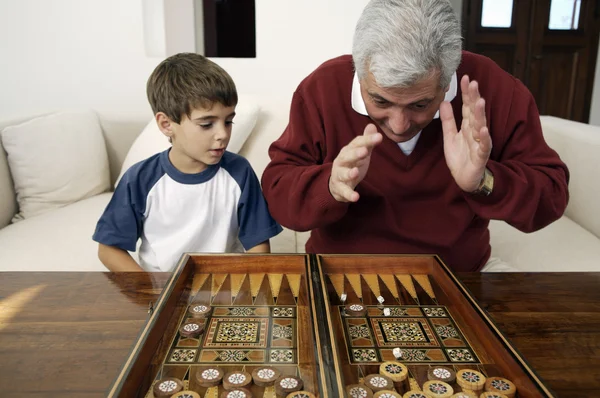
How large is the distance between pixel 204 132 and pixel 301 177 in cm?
31

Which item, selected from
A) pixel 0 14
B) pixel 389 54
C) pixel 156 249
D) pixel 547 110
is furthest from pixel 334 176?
pixel 547 110

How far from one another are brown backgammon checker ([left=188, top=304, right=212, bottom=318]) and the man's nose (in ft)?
1.88

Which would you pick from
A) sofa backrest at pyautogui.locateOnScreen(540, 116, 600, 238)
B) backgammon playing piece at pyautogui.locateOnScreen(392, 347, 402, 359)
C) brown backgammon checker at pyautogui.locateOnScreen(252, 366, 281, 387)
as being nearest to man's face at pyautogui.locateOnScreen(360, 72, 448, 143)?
backgammon playing piece at pyautogui.locateOnScreen(392, 347, 402, 359)

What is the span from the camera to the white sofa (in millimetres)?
1829

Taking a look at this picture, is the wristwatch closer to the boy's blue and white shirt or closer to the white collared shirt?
the white collared shirt

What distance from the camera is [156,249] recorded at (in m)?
1.53

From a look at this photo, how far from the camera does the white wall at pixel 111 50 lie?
297 centimetres

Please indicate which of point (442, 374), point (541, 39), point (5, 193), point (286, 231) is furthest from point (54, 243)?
point (541, 39)

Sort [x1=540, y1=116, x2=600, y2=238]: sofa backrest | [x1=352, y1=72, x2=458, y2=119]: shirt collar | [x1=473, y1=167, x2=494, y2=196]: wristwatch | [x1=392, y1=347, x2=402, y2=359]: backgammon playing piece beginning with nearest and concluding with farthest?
[x1=392, y1=347, x2=402, y2=359]: backgammon playing piece, [x1=473, y1=167, x2=494, y2=196]: wristwatch, [x1=352, y1=72, x2=458, y2=119]: shirt collar, [x1=540, y1=116, x2=600, y2=238]: sofa backrest

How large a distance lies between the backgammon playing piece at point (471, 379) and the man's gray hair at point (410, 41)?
1.96 ft

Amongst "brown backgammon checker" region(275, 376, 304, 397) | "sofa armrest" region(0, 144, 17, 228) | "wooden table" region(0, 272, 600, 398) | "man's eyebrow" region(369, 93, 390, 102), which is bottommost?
"sofa armrest" region(0, 144, 17, 228)

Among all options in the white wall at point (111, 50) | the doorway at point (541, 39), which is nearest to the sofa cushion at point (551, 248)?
the white wall at point (111, 50)

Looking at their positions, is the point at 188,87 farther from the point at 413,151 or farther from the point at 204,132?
the point at 413,151

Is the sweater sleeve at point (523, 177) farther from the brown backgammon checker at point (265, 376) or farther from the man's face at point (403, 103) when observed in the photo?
the brown backgammon checker at point (265, 376)
